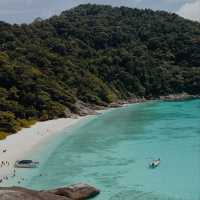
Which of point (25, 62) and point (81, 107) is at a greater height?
point (25, 62)

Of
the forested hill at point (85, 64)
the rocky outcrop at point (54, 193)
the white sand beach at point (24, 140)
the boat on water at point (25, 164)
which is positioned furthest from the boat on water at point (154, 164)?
the forested hill at point (85, 64)

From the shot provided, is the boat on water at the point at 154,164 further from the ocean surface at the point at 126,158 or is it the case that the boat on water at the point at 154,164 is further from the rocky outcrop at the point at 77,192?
the rocky outcrop at the point at 77,192

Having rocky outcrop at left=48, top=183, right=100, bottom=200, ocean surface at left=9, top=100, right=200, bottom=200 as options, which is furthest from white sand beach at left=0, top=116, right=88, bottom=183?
rocky outcrop at left=48, top=183, right=100, bottom=200

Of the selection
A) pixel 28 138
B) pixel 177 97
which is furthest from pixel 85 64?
pixel 28 138

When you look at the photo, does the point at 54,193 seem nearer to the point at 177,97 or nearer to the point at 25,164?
the point at 25,164

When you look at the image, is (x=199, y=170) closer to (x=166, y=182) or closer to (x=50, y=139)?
(x=166, y=182)

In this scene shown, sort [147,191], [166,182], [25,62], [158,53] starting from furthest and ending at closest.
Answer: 1. [158,53]
2. [25,62]
3. [166,182]
4. [147,191]

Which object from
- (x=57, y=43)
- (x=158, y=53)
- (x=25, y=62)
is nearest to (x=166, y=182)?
(x=25, y=62)
